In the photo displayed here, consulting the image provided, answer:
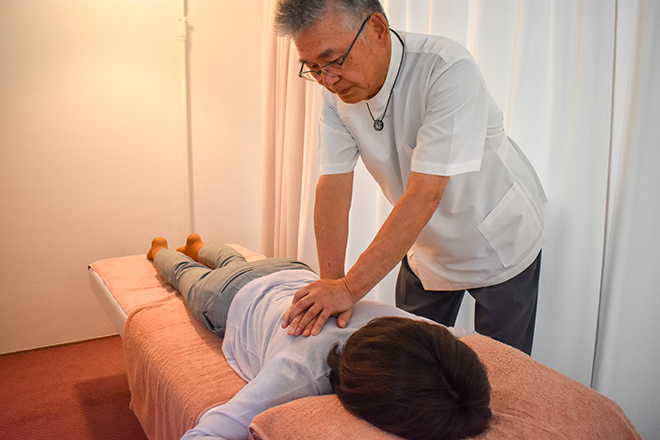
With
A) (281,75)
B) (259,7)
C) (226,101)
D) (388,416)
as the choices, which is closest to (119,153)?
(226,101)

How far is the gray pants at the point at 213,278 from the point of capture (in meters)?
1.43

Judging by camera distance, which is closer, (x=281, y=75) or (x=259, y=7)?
(x=281, y=75)

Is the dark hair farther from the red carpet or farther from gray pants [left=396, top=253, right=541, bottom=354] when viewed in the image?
the red carpet

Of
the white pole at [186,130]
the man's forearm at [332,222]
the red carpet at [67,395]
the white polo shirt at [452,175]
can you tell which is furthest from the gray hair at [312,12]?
the white pole at [186,130]

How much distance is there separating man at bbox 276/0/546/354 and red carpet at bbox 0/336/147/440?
1.19m

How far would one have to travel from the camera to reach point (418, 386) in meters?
0.69

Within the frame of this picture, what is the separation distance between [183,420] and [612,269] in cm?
128

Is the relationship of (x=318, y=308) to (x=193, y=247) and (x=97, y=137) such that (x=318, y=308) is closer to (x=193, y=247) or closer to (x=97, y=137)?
(x=193, y=247)

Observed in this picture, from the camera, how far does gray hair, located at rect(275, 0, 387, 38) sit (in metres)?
0.95

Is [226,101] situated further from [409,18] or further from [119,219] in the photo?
[409,18]

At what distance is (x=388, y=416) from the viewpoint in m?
0.71

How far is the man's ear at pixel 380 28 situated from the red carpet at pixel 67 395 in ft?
5.31

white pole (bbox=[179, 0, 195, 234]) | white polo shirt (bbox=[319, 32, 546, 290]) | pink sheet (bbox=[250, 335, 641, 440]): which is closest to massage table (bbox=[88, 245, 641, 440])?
pink sheet (bbox=[250, 335, 641, 440])

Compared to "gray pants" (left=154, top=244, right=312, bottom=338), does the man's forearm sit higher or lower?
higher
